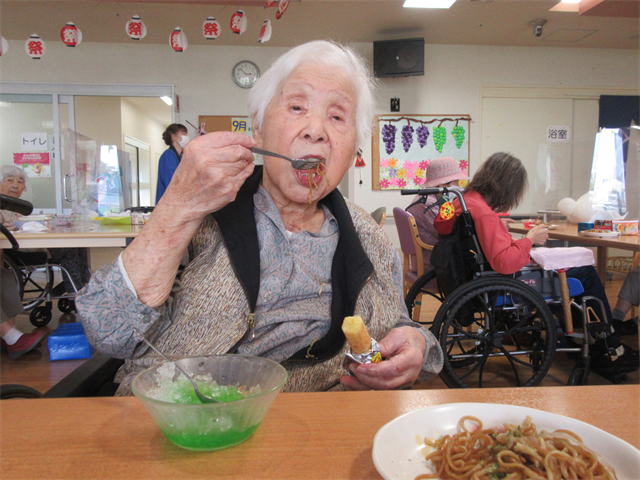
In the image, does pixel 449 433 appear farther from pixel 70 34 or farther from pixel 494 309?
pixel 70 34

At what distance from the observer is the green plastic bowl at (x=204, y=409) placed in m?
0.48

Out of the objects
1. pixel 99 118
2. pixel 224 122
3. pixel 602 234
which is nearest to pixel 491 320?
pixel 602 234

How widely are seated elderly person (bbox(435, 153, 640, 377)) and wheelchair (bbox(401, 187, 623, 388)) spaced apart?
0.06m

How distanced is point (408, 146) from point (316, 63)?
5.24m

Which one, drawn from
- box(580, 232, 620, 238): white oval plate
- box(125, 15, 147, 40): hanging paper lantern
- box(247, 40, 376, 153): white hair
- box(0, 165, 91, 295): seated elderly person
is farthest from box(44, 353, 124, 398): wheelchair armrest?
box(125, 15, 147, 40): hanging paper lantern

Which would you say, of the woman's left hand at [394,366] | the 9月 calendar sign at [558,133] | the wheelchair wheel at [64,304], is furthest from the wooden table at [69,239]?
the 9月 calendar sign at [558,133]

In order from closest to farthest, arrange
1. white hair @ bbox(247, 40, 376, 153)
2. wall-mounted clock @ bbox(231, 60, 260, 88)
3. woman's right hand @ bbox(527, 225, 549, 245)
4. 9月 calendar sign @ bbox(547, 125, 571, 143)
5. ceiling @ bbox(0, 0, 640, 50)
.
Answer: white hair @ bbox(247, 40, 376, 153), woman's right hand @ bbox(527, 225, 549, 245), ceiling @ bbox(0, 0, 640, 50), wall-mounted clock @ bbox(231, 60, 260, 88), 9月 calendar sign @ bbox(547, 125, 571, 143)

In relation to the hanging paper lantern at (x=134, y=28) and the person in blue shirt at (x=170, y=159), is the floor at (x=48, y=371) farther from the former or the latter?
the hanging paper lantern at (x=134, y=28)

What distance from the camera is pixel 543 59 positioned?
6.31 metres

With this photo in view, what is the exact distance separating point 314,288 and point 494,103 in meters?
6.25

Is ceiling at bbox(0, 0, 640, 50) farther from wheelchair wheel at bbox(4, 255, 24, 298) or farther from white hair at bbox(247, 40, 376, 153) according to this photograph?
white hair at bbox(247, 40, 376, 153)

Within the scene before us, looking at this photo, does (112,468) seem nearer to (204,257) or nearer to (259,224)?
(204,257)

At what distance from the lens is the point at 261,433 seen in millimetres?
554

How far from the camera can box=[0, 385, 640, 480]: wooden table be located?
476 mm
